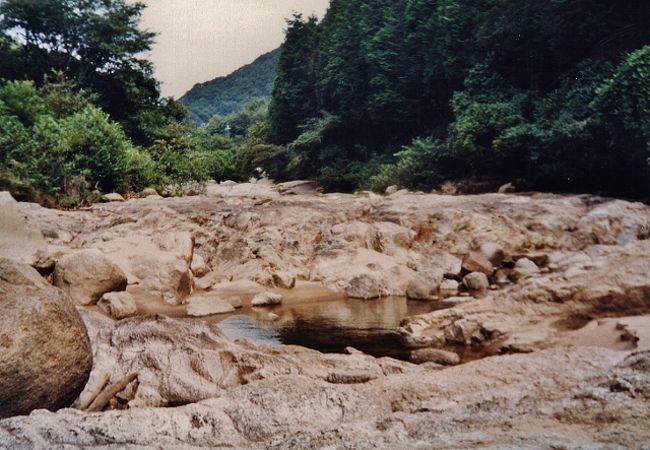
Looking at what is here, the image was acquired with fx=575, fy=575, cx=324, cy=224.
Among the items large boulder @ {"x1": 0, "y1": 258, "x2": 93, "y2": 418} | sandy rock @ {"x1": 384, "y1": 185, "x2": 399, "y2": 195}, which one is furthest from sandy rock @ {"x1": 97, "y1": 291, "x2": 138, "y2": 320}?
sandy rock @ {"x1": 384, "y1": 185, "x2": 399, "y2": 195}

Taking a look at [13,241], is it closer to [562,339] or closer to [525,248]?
[562,339]

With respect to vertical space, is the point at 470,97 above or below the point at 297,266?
above

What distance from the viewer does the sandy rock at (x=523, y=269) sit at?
11.5 m

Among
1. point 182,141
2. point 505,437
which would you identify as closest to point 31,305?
point 505,437

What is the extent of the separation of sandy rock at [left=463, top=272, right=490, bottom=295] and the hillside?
7412 centimetres

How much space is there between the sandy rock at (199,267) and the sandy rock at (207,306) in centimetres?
227

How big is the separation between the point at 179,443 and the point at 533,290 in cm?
599

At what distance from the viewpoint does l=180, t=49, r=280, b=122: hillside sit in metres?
83.9

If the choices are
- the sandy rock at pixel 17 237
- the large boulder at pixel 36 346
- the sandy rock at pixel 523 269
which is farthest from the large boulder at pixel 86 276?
the sandy rock at pixel 523 269

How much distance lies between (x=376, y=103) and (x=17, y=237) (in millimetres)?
20143

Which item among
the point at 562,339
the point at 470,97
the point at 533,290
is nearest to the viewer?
the point at 562,339

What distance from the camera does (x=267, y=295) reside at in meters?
11.0

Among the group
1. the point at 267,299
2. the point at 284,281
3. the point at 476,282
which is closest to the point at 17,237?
the point at 267,299

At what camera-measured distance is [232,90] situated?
8750 cm
